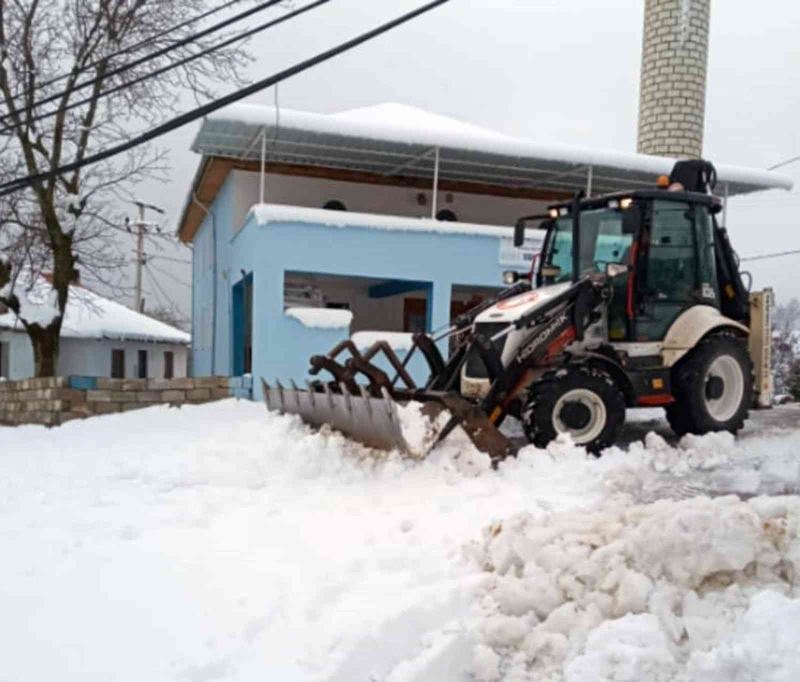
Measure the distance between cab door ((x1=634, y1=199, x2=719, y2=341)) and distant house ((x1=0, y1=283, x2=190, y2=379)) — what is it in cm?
1960

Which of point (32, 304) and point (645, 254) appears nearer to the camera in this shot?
point (645, 254)

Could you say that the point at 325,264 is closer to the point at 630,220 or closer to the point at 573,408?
the point at 630,220

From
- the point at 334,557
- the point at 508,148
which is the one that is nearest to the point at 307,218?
the point at 508,148

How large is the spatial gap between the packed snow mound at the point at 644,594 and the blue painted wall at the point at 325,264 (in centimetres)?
826

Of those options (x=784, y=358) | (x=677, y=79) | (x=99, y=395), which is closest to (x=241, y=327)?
(x=99, y=395)

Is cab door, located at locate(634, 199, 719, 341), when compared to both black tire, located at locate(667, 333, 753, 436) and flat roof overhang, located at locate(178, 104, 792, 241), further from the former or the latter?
flat roof overhang, located at locate(178, 104, 792, 241)

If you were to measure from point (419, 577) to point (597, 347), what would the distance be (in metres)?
3.98

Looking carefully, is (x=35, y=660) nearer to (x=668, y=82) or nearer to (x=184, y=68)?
(x=184, y=68)

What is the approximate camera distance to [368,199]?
53.1 feet

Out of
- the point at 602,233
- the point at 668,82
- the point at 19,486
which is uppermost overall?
the point at 668,82

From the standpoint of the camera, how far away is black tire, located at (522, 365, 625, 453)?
6434mm

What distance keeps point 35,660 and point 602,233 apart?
19.8ft

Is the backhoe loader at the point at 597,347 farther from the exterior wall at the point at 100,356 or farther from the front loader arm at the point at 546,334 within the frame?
the exterior wall at the point at 100,356

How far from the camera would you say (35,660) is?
3.18m
